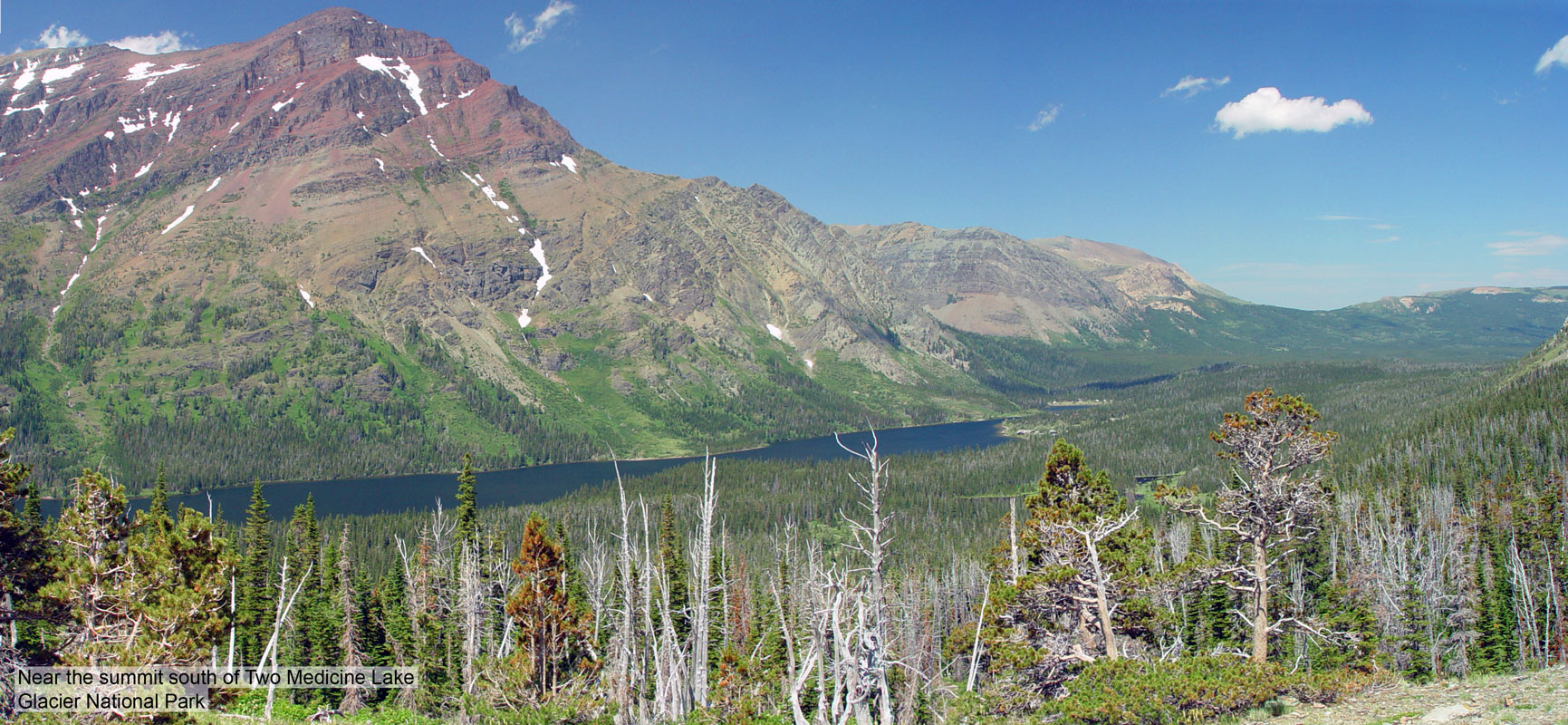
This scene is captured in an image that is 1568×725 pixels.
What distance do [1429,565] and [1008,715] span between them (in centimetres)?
6574

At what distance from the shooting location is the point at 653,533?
11344 centimetres

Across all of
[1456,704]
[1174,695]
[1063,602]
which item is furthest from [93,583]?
[1456,704]

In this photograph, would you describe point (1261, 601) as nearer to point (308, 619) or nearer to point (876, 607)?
point (876, 607)

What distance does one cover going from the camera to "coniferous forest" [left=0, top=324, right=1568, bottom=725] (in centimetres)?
2527

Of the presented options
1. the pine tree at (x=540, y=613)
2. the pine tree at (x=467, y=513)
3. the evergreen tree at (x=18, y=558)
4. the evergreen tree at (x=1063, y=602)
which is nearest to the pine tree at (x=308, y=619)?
the pine tree at (x=467, y=513)

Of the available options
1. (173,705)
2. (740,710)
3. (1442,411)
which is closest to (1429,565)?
(740,710)

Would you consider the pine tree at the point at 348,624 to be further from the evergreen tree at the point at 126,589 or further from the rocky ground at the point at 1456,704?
the rocky ground at the point at 1456,704

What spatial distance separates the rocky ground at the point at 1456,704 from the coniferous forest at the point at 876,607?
0.69 meters

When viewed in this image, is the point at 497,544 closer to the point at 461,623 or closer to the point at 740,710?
the point at 461,623

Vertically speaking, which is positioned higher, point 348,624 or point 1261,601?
point 1261,601

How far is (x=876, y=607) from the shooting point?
1727 centimetres

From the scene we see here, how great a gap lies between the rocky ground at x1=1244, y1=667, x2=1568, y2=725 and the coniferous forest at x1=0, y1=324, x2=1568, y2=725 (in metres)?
0.69

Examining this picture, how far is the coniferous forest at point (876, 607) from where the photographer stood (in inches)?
995

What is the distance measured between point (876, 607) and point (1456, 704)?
15.8 m
